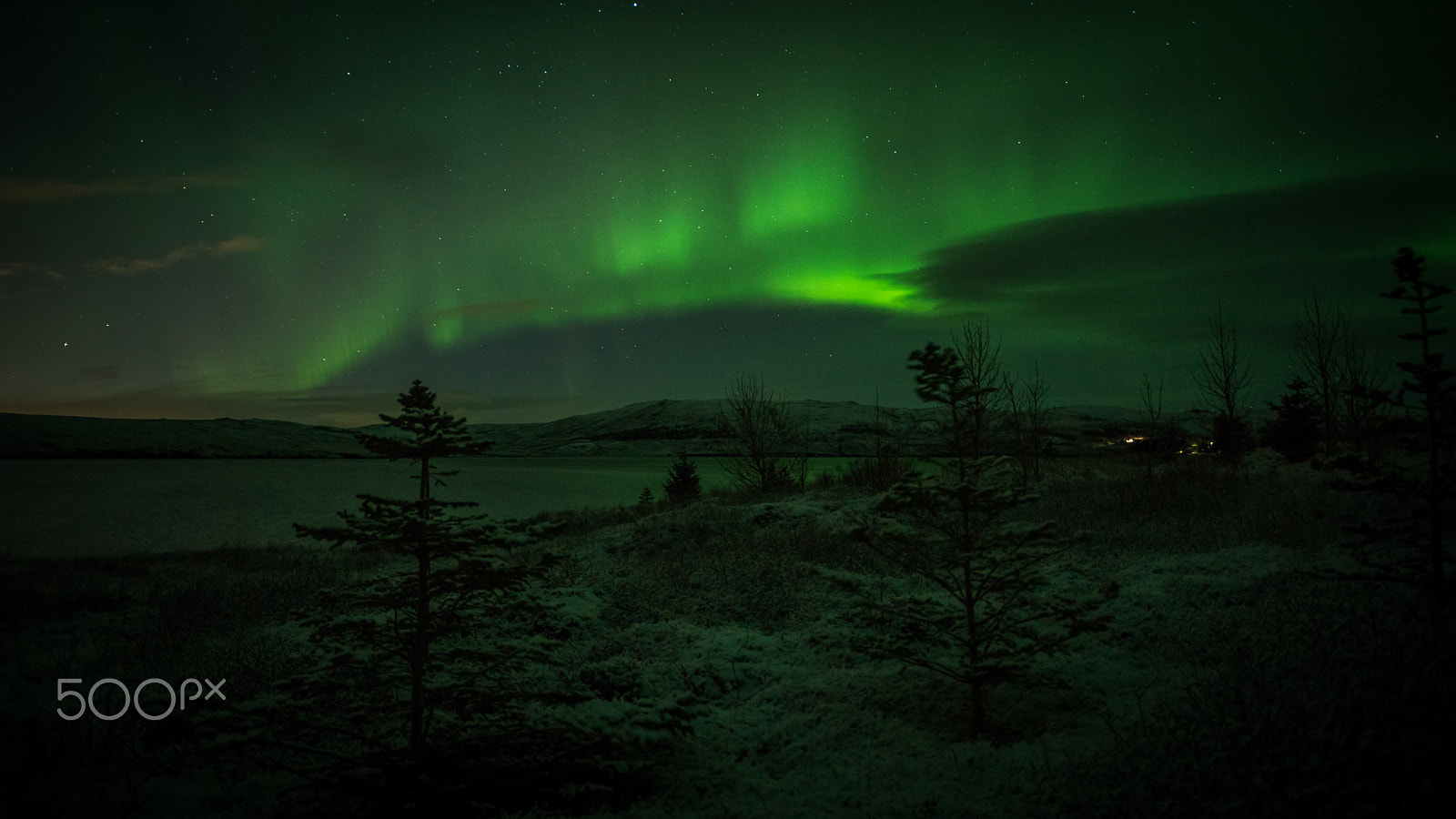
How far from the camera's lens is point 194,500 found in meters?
37.5

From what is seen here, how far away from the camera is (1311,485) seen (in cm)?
1389

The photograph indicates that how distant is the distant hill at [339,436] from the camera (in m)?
39.6

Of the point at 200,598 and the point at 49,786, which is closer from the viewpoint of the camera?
the point at 49,786

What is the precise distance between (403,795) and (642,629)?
4.70m

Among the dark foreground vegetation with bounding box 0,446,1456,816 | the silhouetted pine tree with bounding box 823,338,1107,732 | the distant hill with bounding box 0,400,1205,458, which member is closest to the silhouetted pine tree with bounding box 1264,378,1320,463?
the distant hill with bounding box 0,400,1205,458

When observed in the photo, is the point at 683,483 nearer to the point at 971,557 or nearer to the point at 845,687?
the point at 845,687

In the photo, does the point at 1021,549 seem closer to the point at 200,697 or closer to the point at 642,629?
the point at 642,629

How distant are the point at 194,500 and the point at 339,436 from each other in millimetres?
24013

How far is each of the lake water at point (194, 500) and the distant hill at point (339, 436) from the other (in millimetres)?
4770

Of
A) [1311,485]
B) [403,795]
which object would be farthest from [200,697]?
[1311,485]

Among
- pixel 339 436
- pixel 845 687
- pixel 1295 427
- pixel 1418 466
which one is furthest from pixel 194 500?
pixel 1295 427

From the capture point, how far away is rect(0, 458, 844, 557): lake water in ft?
80.8

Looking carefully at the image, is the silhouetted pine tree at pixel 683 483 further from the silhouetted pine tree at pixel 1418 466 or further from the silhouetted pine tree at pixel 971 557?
the silhouetted pine tree at pixel 1418 466

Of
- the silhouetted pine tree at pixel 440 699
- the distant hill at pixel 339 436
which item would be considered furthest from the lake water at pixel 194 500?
the silhouetted pine tree at pixel 440 699
